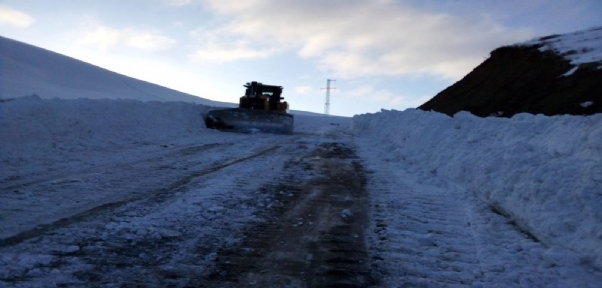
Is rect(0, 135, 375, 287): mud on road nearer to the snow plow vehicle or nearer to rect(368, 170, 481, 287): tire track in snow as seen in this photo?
rect(368, 170, 481, 287): tire track in snow

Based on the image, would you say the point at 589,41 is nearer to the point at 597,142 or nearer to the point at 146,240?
the point at 597,142

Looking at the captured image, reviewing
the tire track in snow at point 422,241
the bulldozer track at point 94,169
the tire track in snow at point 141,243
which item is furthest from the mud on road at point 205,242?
the bulldozer track at point 94,169

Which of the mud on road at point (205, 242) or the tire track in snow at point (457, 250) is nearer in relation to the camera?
the mud on road at point (205, 242)

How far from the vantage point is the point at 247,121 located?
20.2 metres

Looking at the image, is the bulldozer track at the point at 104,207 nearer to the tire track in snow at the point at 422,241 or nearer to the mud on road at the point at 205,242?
the mud on road at the point at 205,242

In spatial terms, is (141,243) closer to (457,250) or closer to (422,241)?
(422,241)

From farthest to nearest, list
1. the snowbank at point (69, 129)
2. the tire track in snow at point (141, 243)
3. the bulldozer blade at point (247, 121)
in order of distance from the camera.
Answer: the bulldozer blade at point (247, 121) → the snowbank at point (69, 129) → the tire track in snow at point (141, 243)

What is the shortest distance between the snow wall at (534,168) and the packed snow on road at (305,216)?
0.02m

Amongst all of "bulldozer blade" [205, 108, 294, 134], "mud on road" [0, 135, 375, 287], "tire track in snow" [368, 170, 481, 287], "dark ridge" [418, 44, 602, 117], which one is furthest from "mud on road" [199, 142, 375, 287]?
"dark ridge" [418, 44, 602, 117]

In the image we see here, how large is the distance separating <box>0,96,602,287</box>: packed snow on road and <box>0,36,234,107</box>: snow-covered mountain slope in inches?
1059

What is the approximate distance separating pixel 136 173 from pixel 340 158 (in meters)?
5.73

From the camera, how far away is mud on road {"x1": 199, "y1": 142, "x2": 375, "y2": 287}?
11.6ft

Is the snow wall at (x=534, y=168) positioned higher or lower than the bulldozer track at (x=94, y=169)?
higher

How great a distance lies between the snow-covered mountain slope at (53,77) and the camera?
112 ft
